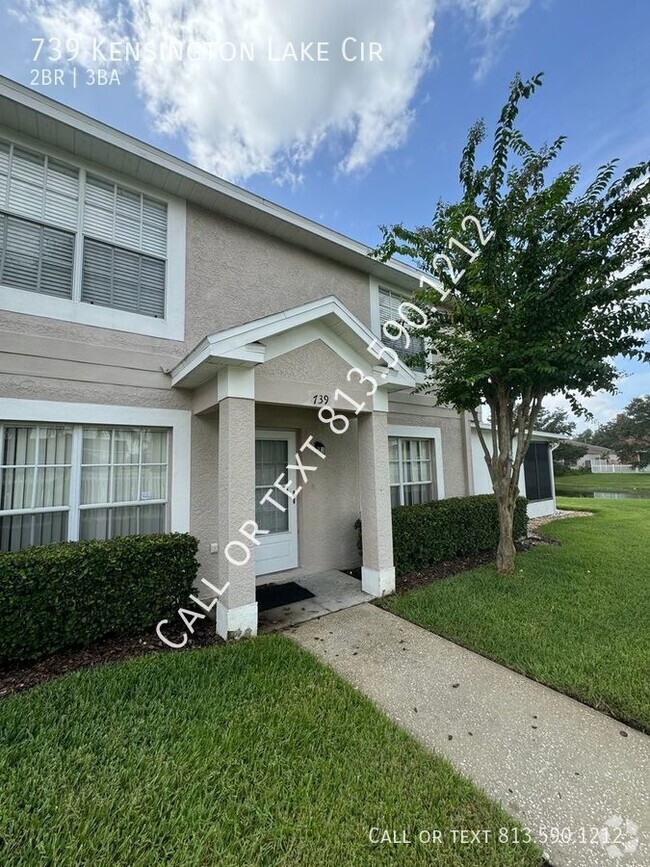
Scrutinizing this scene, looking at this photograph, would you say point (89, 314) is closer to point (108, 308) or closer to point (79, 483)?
point (108, 308)

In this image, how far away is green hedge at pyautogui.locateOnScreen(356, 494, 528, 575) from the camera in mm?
6938

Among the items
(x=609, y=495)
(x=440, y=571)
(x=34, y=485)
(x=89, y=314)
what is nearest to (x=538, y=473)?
(x=440, y=571)

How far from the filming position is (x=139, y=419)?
5.39m

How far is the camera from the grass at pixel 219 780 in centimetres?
212

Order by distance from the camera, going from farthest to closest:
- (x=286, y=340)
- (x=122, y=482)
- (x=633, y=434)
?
Answer: (x=633, y=434)
(x=286, y=340)
(x=122, y=482)

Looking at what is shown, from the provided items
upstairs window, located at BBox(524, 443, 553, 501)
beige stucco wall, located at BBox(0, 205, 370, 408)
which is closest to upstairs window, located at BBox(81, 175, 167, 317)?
beige stucco wall, located at BBox(0, 205, 370, 408)

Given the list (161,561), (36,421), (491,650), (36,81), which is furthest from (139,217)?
(491,650)

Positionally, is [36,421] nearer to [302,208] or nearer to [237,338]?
[237,338]

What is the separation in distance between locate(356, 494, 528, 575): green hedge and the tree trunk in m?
0.96

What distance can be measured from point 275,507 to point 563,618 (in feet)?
15.6

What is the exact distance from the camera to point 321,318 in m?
5.71

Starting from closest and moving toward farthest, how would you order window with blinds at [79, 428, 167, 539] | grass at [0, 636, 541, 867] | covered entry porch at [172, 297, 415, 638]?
grass at [0, 636, 541, 867]
covered entry porch at [172, 297, 415, 638]
window with blinds at [79, 428, 167, 539]

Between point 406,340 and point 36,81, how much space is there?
787 centimetres

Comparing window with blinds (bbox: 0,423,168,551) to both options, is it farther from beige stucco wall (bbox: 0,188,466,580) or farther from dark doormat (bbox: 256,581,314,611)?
dark doormat (bbox: 256,581,314,611)
